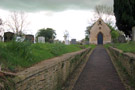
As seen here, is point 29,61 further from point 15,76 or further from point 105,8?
point 105,8

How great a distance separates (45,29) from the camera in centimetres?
7631

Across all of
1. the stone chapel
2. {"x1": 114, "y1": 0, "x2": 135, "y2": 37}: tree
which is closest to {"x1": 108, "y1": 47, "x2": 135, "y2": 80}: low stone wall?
Answer: {"x1": 114, "y1": 0, "x2": 135, "y2": 37}: tree

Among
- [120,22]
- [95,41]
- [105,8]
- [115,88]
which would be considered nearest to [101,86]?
[115,88]

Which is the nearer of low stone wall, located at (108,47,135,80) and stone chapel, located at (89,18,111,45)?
low stone wall, located at (108,47,135,80)

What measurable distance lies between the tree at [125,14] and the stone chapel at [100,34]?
20755mm

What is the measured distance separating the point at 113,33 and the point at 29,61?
4343 cm

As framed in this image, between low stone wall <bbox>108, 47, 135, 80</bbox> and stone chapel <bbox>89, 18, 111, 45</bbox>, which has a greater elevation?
stone chapel <bbox>89, 18, 111, 45</bbox>

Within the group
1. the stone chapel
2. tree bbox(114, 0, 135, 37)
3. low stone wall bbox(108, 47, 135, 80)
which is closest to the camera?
low stone wall bbox(108, 47, 135, 80)

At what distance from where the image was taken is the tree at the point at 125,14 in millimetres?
21984

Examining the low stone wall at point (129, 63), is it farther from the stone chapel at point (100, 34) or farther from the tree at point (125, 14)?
the stone chapel at point (100, 34)

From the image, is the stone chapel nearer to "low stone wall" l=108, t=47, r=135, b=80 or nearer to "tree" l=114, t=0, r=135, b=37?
"tree" l=114, t=0, r=135, b=37

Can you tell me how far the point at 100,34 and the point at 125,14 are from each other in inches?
936

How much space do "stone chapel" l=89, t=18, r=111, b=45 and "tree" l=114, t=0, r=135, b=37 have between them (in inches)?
817

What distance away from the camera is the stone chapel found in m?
45.3
